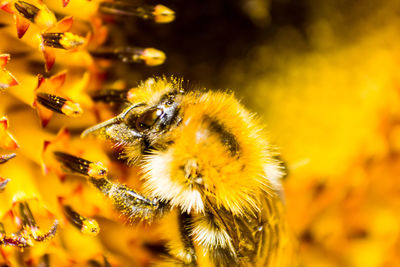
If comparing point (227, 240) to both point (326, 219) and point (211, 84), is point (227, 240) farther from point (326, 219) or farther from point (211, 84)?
point (211, 84)

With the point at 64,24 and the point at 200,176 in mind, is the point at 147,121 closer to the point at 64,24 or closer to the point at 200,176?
the point at 200,176

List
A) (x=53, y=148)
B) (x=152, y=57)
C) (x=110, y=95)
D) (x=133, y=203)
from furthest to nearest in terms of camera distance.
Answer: (x=152, y=57)
(x=110, y=95)
(x=53, y=148)
(x=133, y=203)

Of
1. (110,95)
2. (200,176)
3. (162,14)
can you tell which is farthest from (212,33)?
(200,176)

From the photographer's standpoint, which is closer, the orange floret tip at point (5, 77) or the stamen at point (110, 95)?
the orange floret tip at point (5, 77)

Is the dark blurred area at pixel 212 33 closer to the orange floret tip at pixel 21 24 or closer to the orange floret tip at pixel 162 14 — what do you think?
the orange floret tip at pixel 162 14

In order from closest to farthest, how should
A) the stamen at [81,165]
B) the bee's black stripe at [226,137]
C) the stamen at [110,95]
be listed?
1. the bee's black stripe at [226,137]
2. the stamen at [81,165]
3. the stamen at [110,95]

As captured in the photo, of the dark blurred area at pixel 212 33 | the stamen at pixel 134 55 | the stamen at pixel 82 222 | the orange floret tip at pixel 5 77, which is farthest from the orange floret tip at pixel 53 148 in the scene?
the dark blurred area at pixel 212 33

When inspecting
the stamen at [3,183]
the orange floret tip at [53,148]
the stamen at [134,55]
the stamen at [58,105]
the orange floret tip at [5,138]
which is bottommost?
the stamen at [3,183]

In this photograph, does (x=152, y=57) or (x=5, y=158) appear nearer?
(x=5, y=158)

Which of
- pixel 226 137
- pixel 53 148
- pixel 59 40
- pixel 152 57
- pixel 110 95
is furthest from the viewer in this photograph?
pixel 152 57
